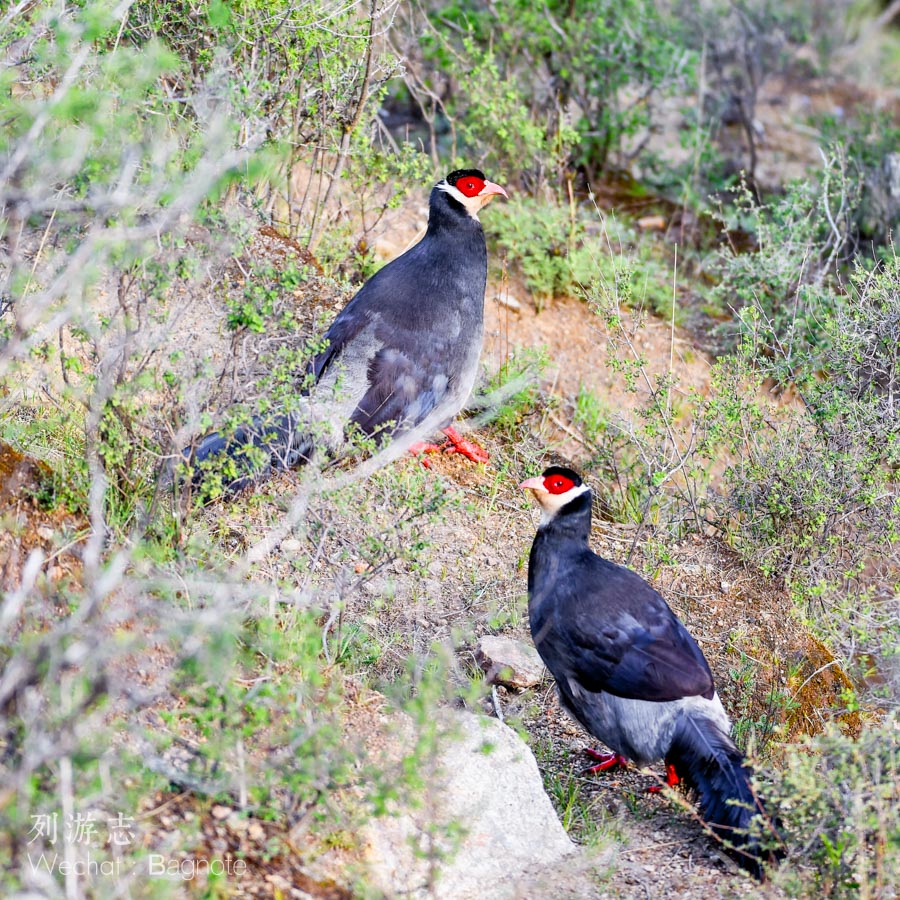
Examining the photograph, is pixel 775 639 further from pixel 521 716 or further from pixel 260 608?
pixel 260 608

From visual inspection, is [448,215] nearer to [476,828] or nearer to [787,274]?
[787,274]

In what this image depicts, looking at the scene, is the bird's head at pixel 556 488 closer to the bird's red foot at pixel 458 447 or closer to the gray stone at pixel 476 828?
the gray stone at pixel 476 828

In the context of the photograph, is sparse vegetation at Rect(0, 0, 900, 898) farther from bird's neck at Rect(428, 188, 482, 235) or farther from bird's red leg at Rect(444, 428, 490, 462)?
bird's neck at Rect(428, 188, 482, 235)

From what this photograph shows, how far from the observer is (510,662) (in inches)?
243

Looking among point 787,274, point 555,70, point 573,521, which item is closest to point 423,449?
point 573,521

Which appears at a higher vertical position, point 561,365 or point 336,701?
point 336,701

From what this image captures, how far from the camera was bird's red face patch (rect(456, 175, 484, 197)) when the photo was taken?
748cm

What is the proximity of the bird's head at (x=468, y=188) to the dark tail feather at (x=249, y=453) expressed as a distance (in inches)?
76.6

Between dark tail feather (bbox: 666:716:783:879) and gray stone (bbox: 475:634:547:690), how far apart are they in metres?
1.01

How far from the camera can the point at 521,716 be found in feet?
18.8

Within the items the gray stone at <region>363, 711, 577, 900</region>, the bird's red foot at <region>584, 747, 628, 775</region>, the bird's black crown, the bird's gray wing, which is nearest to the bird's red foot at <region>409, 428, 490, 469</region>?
the bird's black crown

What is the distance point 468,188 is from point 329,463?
2.43m

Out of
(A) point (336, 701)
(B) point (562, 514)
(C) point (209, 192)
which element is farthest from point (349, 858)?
(C) point (209, 192)

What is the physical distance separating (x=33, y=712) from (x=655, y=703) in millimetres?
2796
